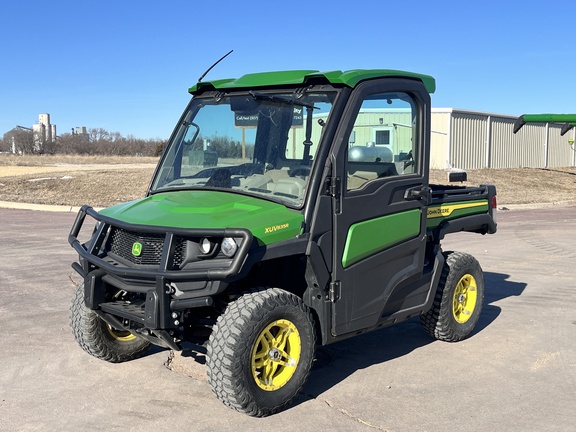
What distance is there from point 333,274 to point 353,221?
408 millimetres

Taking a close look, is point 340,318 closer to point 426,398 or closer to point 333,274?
point 333,274

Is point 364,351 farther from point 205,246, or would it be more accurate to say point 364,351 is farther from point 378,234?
point 205,246

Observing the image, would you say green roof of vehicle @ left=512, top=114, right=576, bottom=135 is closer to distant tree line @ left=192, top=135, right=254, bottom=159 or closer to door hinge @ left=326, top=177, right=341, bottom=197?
distant tree line @ left=192, top=135, right=254, bottom=159

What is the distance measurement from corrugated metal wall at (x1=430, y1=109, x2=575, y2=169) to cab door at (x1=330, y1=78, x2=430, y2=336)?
26691 mm

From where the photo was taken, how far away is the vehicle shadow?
16.6ft

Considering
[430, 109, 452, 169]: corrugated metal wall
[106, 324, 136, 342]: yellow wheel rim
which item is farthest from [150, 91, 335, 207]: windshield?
[430, 109, 452, 169]: corrugated metal wall

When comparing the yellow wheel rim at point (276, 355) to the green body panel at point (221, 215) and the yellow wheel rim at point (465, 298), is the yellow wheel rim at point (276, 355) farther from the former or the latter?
the yellow wheel rim at point (465, 298)

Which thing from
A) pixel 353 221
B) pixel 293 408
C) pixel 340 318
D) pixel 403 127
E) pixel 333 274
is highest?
pixel 403 127

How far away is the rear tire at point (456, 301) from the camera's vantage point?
592cm

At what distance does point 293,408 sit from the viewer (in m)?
4.54

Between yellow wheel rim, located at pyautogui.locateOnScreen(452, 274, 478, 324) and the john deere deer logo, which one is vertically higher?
the john deere deer logo

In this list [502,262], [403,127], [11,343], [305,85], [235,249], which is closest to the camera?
[235,249]

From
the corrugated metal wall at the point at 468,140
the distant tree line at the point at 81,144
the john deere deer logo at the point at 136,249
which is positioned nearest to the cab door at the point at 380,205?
the john deere deer logo at the point at 136,249

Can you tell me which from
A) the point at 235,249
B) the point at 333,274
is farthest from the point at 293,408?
the point at 235,249
